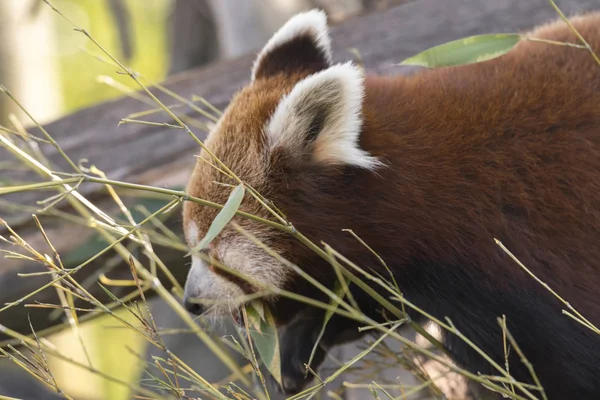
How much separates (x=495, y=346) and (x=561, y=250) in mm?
264

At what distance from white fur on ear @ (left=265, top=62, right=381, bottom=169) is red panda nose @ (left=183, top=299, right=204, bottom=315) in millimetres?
474

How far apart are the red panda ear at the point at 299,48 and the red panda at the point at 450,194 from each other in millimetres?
178

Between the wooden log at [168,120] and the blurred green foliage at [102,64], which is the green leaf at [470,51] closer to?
the wooden log at [168,120]

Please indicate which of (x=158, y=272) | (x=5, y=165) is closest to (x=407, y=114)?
(x=158, y=272)

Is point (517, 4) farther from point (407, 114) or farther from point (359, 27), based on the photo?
point (407, 114)

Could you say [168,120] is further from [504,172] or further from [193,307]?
[504,172]

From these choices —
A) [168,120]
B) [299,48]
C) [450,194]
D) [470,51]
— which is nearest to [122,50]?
[168,120]

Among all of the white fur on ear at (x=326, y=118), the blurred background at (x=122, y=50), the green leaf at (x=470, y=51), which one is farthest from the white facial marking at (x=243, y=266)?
the blurred background at (x=122, y=50)

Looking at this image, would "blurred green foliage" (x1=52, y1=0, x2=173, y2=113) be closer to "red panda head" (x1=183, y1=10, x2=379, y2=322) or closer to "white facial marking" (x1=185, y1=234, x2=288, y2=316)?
"red panda head" (x1=183, y1=10, x2=379, y2=322)

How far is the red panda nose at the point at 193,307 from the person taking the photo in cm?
173

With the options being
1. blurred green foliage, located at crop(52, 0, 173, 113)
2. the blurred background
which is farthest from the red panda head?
blurred green foliage, located at crop(52, 0, 173, 113)

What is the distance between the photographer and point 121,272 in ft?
7.32

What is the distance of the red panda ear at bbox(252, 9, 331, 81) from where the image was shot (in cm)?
183

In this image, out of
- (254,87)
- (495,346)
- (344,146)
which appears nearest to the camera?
(344,146)
